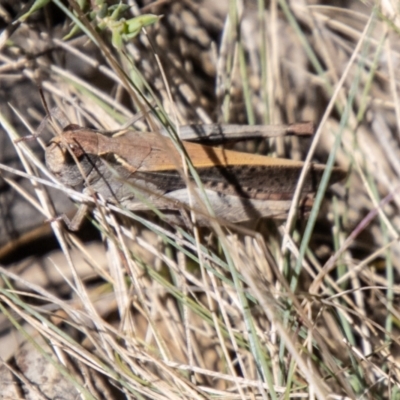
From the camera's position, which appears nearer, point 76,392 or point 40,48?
point 76,392

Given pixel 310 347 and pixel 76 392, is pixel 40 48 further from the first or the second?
pixel 310 347

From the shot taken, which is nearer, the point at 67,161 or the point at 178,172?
the point at 67,161

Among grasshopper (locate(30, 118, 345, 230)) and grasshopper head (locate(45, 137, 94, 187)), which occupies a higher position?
grasshopper head (locate(45, 137, 94, 187))

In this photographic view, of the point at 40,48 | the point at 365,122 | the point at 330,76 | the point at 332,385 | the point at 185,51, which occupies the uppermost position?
A: the point at 40,48

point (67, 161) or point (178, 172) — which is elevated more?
point (67, 161)

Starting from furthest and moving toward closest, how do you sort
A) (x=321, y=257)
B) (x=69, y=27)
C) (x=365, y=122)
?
(x=365, y=122)
(x=321, y=257)
(x=69, y=27)

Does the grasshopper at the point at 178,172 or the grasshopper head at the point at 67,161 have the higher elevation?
the grasshopper head at the point at 67,161

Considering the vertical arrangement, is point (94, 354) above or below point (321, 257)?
above

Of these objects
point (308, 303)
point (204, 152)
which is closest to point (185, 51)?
point (204, 152)
